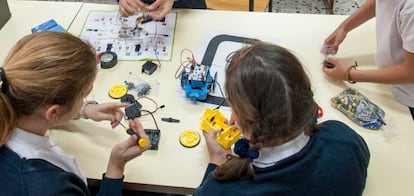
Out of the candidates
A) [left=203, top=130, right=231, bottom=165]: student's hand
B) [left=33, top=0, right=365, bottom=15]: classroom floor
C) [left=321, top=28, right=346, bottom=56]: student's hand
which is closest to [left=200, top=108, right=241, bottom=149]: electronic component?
[left=203, top=130, right=231, bottom=165]: student's hand

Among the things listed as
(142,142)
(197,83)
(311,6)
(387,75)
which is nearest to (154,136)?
(142,142)

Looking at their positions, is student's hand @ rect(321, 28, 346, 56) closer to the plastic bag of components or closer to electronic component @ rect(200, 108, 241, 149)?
the plastic bag of components

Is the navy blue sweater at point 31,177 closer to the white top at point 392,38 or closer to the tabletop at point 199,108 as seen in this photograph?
the tabletop at point 199,108

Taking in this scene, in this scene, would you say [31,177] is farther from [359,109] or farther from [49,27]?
[359,109]

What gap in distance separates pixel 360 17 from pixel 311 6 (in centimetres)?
144

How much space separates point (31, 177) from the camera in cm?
91

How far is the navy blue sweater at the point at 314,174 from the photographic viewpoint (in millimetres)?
901

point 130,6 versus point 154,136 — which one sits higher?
point 130,6

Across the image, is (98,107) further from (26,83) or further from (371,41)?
(371,41)

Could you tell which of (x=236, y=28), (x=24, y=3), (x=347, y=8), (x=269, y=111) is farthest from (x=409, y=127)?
(x=347, y=8)

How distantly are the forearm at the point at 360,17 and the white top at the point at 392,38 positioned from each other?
0.11 metres

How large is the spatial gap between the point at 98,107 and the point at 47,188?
37 centimetres

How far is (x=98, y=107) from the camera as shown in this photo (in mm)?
1241

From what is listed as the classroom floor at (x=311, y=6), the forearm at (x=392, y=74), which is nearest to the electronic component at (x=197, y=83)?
the forearm at (x=392, y=74)
